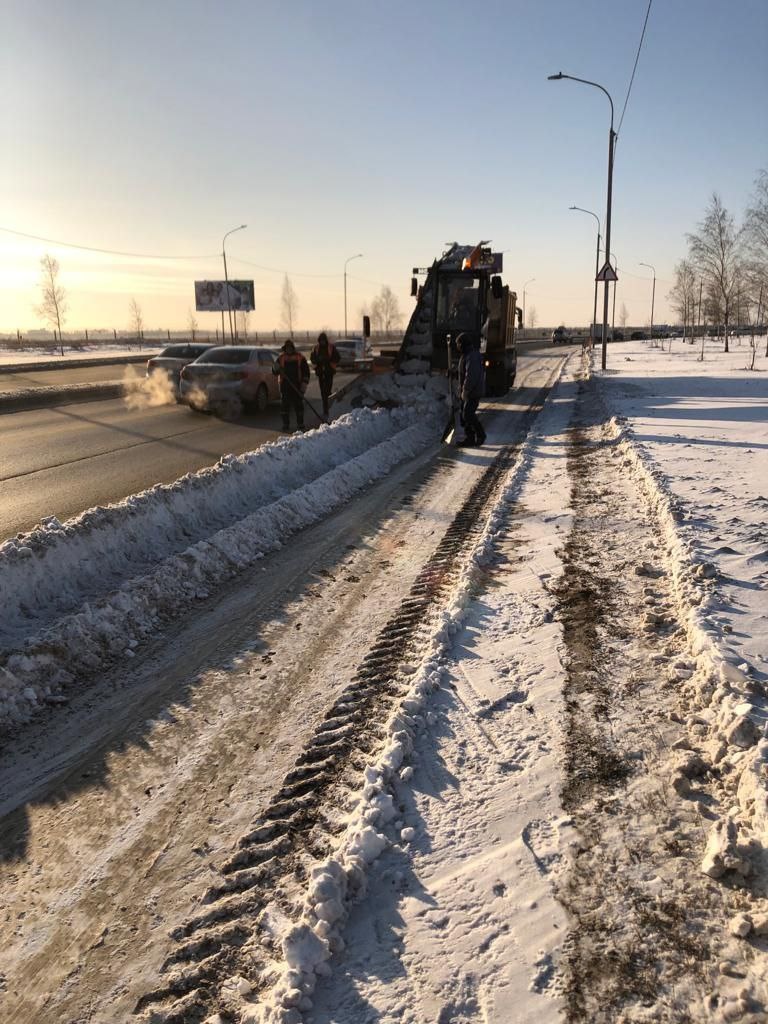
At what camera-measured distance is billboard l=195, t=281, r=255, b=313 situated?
62344 mm

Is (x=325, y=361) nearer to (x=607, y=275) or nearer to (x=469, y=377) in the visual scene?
(x=469, y=377)

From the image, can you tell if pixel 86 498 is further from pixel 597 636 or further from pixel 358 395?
pixel 358 395

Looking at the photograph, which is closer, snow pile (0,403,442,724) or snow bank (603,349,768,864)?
snow bank (603,349,768,864)

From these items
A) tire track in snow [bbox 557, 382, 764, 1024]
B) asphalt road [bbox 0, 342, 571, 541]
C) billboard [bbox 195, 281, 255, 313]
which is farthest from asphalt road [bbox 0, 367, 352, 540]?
billboard [bbox 195, 281, 255, 313]

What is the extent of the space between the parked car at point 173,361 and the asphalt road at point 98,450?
6.04 ft

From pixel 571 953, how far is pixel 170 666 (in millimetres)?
2994

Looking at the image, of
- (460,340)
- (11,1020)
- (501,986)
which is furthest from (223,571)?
(460,340)

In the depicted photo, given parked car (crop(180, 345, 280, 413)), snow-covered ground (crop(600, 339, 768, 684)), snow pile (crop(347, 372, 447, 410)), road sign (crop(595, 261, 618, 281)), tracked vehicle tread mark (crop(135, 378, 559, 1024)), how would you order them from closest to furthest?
tracked vehicle tread mark (crop(135, 378, 559, 1024)) < snow-covered ground (crop(600, 339, 768, 684)) < snow pile (crop(347, 372, 447, 410)) < parked car (crop(180, 345, 280, 413)) < road sign (crop(595, 261, 618, 281))

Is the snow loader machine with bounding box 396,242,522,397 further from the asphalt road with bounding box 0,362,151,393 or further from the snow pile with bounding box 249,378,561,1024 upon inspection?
the asphalt road with bounding box 0,362,151,393

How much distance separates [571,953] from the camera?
7.20 feet

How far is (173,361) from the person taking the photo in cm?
2017

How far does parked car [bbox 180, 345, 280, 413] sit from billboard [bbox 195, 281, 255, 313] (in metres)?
49.4

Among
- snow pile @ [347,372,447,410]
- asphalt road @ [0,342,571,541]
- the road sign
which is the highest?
the road sign

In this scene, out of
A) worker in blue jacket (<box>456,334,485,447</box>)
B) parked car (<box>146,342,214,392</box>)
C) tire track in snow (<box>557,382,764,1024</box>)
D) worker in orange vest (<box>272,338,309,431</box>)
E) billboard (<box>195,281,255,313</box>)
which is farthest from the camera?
billboard (<box>195,281,255,313</box>)
